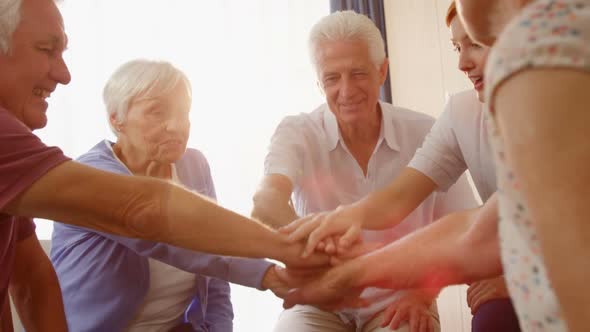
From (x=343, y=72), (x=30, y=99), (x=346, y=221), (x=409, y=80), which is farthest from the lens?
(x=409, y=80)

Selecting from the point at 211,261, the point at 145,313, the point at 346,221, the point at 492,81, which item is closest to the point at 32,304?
the point at 145,313

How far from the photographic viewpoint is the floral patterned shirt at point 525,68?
441mm

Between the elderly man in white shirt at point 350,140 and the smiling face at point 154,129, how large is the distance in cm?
Result: 31

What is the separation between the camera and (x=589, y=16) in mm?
456

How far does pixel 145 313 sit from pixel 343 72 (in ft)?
3.28

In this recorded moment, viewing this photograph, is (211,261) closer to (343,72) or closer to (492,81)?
(343,72)

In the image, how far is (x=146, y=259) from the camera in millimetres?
1744

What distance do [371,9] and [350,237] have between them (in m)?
2.22

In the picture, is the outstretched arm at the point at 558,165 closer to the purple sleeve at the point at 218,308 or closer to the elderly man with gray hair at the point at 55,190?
the elderly man with gray hair at the point at 55,190

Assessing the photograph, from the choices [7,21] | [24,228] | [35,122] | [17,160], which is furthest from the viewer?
[24,228]

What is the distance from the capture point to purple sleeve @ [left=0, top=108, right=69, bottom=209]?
1.12 metres

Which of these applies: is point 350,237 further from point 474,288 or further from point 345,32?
point 345,32

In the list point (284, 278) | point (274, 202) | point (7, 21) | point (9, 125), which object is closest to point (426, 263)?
point (284, 278)

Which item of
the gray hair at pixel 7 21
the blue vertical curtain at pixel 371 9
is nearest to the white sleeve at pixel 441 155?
the gray hair at pixel 7 21
